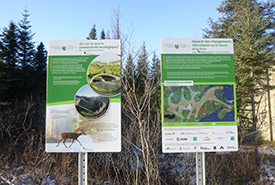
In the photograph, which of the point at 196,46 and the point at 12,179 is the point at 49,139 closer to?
the point at 196,46

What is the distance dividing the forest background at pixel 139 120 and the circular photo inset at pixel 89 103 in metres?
0.86

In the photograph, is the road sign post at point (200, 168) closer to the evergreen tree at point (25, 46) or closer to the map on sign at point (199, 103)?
the map on sign at point (199, 103)

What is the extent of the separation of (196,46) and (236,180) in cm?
551

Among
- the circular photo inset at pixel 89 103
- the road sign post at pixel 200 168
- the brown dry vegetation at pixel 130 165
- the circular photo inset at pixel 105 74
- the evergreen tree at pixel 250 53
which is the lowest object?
the brown dry vegetation at pixel 130 165

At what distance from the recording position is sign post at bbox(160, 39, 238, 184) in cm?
281

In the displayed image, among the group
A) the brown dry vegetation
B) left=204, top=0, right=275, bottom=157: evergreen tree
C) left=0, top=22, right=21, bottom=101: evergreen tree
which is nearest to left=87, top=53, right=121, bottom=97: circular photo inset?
the brown dry vegetation

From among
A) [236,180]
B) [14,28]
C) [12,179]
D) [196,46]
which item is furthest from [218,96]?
[14,28]

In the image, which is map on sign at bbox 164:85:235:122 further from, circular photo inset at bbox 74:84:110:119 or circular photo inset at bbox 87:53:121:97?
circular photo inset at bbox 74:84:110:119

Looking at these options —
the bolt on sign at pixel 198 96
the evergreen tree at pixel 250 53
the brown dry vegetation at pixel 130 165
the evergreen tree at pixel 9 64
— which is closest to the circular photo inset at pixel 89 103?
the bolt on sign at pixel 198 96

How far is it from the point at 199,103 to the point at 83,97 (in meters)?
1.54

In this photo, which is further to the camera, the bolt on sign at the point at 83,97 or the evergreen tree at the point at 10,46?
the evergreen tree at the point at 10,46

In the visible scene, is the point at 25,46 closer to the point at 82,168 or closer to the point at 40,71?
the point at 40,71

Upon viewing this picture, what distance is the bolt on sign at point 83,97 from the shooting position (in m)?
2.77

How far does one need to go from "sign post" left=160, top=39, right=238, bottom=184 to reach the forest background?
2.80 ft
